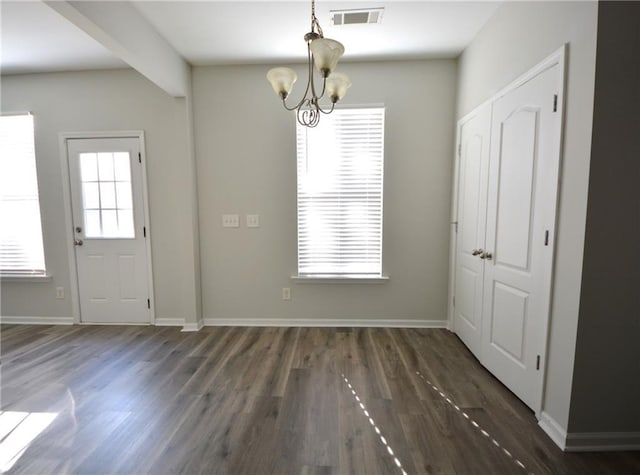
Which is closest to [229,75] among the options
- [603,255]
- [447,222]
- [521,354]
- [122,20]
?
[122,20]

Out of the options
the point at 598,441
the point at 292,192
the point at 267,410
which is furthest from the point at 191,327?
the point at 598,441

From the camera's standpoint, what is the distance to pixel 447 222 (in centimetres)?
307

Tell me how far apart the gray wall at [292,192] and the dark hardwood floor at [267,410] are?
49 centimetres

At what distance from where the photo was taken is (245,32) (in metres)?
2.44

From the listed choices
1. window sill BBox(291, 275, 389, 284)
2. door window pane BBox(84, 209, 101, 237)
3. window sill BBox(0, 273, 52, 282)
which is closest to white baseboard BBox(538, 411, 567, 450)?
window sill BBox(291, 275, 389, 284)

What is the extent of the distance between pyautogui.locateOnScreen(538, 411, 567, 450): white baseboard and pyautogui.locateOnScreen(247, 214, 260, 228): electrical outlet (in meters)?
2.90

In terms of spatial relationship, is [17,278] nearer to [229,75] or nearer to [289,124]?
[229,75]

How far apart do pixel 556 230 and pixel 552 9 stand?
133 centimetres

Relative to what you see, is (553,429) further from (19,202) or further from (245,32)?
(19,202)

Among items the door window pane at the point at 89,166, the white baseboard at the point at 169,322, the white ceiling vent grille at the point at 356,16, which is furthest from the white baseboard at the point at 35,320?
the white ceiling vent grille at the point at 356,16

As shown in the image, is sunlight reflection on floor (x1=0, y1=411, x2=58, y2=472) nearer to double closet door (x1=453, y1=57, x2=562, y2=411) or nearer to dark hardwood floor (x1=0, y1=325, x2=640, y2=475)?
dark hardwood floor (x1=0, y1=325, x2=640, y2=475)

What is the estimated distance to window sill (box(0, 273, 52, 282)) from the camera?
327 centimetres

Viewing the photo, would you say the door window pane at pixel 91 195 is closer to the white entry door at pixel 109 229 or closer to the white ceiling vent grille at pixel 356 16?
the white entry door at pixel 109 229

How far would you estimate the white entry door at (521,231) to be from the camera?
65.7 inches
